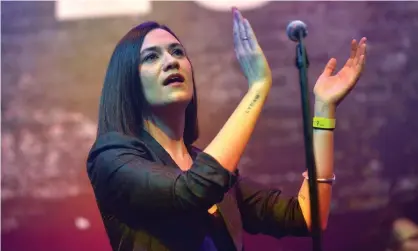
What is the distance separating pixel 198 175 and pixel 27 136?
3.53 ft

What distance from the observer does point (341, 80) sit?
121 centimetres

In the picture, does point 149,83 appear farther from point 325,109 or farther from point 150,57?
point 325,109

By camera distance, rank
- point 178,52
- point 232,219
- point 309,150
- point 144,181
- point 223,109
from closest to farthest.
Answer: point 309,150 < point 144,181 < point 232,219 < point 178,52 < point 223,109

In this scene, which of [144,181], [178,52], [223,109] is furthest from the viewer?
[223,109]

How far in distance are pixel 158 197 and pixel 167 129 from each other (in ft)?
0.91

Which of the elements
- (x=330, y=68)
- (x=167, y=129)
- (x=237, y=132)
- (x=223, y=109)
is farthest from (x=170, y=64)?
(x=223, y=109)

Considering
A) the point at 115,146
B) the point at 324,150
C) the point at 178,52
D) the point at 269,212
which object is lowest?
the point at 269,212

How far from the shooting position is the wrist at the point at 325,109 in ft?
3.88

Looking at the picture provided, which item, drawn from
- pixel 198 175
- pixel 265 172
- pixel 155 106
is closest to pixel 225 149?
pixel 198 175

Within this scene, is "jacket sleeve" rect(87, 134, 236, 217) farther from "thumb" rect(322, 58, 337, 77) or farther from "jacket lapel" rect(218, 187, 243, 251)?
"thumb" rect(322, 58, 337, 77)

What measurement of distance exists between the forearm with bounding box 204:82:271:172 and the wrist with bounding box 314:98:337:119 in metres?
0.20

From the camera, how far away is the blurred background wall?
1776 millimetres

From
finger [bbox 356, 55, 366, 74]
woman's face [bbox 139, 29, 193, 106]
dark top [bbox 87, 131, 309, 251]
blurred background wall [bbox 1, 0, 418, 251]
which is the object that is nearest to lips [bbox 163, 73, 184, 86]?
woman's face [bbox 139, 29, 193, 106]

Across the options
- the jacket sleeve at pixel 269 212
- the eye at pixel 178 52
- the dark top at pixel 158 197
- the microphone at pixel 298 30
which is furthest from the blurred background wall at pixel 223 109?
the microphone at pixel 298 30
